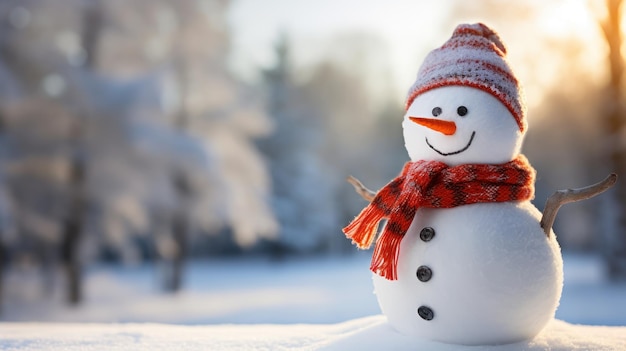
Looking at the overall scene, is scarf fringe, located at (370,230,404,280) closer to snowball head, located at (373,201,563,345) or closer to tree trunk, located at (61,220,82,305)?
snowball head, located at (373,201,563,345)

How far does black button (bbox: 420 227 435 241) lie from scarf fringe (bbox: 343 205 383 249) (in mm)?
275

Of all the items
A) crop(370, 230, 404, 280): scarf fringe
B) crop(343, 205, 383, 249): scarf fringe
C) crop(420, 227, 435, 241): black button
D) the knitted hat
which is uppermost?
the knitted hat

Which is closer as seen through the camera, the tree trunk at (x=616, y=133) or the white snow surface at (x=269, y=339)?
the white snow surface at (x=269, y=339)

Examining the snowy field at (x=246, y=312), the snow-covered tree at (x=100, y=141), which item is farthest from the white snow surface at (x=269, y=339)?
the snow-covered tree at (x=100, y=141)

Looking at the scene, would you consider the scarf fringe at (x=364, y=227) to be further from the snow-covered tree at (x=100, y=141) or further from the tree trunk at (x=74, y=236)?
the tree trunk at (x=74, y=236)

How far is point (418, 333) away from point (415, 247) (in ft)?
1.31

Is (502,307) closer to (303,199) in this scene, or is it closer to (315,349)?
(315,349)

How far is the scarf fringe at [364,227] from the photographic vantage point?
2539 millimetres

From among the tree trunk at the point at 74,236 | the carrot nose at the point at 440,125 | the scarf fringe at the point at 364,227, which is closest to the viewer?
the carrot nose at the point at 440,125

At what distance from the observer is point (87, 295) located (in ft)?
33.4

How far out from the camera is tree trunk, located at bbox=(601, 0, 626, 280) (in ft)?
27.6

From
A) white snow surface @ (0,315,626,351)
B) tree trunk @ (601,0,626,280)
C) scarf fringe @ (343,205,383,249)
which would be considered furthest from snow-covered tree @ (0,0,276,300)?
scarf fringe @ (343,205,383,249)

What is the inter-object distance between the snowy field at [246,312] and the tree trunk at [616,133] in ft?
1.69

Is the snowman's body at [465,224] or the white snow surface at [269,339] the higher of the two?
the snowman's body at [465,224]
